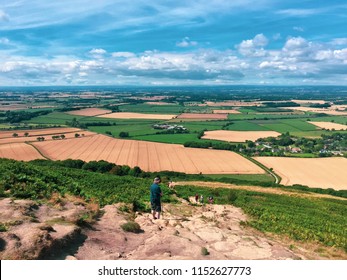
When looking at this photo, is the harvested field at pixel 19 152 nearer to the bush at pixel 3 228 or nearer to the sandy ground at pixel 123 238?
the sandy ground at pixel 123 238

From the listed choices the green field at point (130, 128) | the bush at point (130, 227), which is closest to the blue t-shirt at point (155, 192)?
the bush at point (130, 227)

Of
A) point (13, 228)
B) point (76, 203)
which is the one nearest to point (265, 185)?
point (76, 203)

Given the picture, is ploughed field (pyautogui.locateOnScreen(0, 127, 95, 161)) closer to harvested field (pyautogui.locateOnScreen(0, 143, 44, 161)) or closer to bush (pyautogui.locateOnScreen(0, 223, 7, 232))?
harvested field (pyautogui.locateOnScreen(0, 143, 44, 161))

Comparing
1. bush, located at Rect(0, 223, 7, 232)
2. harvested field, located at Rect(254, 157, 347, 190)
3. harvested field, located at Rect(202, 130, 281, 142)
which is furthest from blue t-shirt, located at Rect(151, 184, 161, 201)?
harvested field, located at Rect(202, 130, 281, 142)

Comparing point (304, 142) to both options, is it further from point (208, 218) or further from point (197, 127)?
point (208, 218)

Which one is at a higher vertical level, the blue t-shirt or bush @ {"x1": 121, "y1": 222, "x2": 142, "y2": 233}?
the blue t-shirt

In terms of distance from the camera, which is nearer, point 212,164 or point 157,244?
point 157,244

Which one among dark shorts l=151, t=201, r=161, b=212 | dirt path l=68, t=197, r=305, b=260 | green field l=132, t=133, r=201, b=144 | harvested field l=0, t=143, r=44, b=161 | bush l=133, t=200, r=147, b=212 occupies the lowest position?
harvested field l=0, t=143, r=44, b=161
